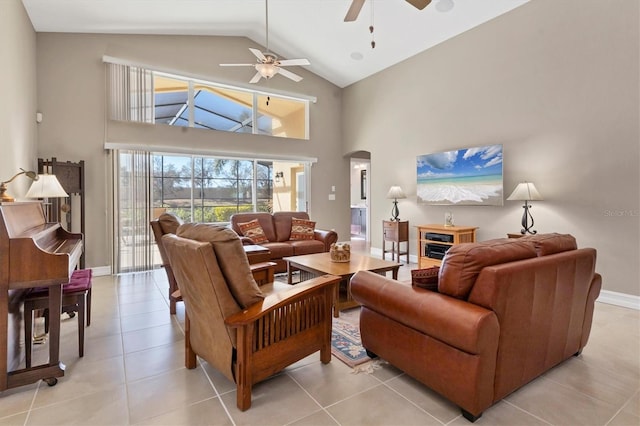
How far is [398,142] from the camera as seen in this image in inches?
256

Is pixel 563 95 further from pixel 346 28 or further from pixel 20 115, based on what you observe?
pixel 20 115

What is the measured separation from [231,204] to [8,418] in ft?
16.2

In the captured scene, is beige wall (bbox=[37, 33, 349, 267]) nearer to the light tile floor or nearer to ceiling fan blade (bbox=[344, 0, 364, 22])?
the light tile floor

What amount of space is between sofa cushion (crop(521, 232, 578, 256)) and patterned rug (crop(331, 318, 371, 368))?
4.56 ft

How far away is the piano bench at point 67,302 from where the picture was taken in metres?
2.21

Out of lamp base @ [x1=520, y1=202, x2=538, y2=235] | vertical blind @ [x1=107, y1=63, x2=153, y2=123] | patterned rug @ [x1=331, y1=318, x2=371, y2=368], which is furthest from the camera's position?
vertical blind @ [x1=107, y1=63, x2=153, y2=123]

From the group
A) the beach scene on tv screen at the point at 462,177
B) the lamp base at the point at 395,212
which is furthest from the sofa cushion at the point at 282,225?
the beach scene on tv screen at the point at 462,177

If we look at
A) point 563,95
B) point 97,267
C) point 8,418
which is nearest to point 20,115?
point 97,267

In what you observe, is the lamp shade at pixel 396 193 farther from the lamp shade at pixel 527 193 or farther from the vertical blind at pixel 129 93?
the vertical blind at pixel 129 93

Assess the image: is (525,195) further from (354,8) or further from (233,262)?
(233,262)

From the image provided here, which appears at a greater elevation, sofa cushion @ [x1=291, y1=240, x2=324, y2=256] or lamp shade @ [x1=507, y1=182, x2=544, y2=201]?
lamp shade @ [x1=507, y1=182, x2=544, y2=201]

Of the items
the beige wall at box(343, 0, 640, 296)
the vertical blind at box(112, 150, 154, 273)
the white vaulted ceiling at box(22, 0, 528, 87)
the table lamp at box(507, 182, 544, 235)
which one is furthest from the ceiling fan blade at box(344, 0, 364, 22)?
the vertical blind at box(112, 150, 154, 273)

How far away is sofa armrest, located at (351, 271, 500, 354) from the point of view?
5.21 ft

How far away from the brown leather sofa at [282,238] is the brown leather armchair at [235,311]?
270cm
